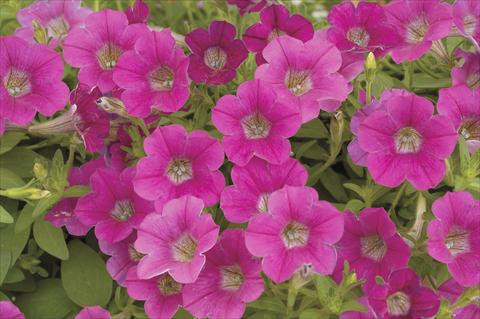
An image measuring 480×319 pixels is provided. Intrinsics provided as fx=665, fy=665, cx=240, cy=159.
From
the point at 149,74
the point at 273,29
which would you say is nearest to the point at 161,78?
the point at 149,74

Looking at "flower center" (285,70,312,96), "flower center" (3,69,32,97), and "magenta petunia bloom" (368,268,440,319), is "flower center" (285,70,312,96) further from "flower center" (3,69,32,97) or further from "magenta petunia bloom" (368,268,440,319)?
"flower center" (3,69,32,97)

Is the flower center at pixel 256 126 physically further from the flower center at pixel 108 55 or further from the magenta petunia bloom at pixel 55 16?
the magenta petunia bloom at pixel 55 16

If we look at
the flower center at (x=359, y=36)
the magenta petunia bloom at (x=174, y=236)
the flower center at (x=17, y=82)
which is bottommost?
the magenta petunia bloom at (x=174, y=236)

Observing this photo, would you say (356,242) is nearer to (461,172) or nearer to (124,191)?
(461,172)

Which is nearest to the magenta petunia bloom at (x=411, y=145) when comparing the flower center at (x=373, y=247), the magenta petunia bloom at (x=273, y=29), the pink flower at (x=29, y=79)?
the flower center at (x=373, y=247)

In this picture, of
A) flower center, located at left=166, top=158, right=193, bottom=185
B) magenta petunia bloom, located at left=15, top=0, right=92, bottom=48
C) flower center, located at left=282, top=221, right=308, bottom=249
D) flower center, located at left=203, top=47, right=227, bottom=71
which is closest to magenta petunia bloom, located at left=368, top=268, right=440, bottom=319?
flower center, located at left=282, top=221, right=308, bottom=249

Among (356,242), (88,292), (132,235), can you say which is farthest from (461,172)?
(88,292)

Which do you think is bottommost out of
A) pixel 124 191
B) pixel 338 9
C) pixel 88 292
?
pixel 88 292
